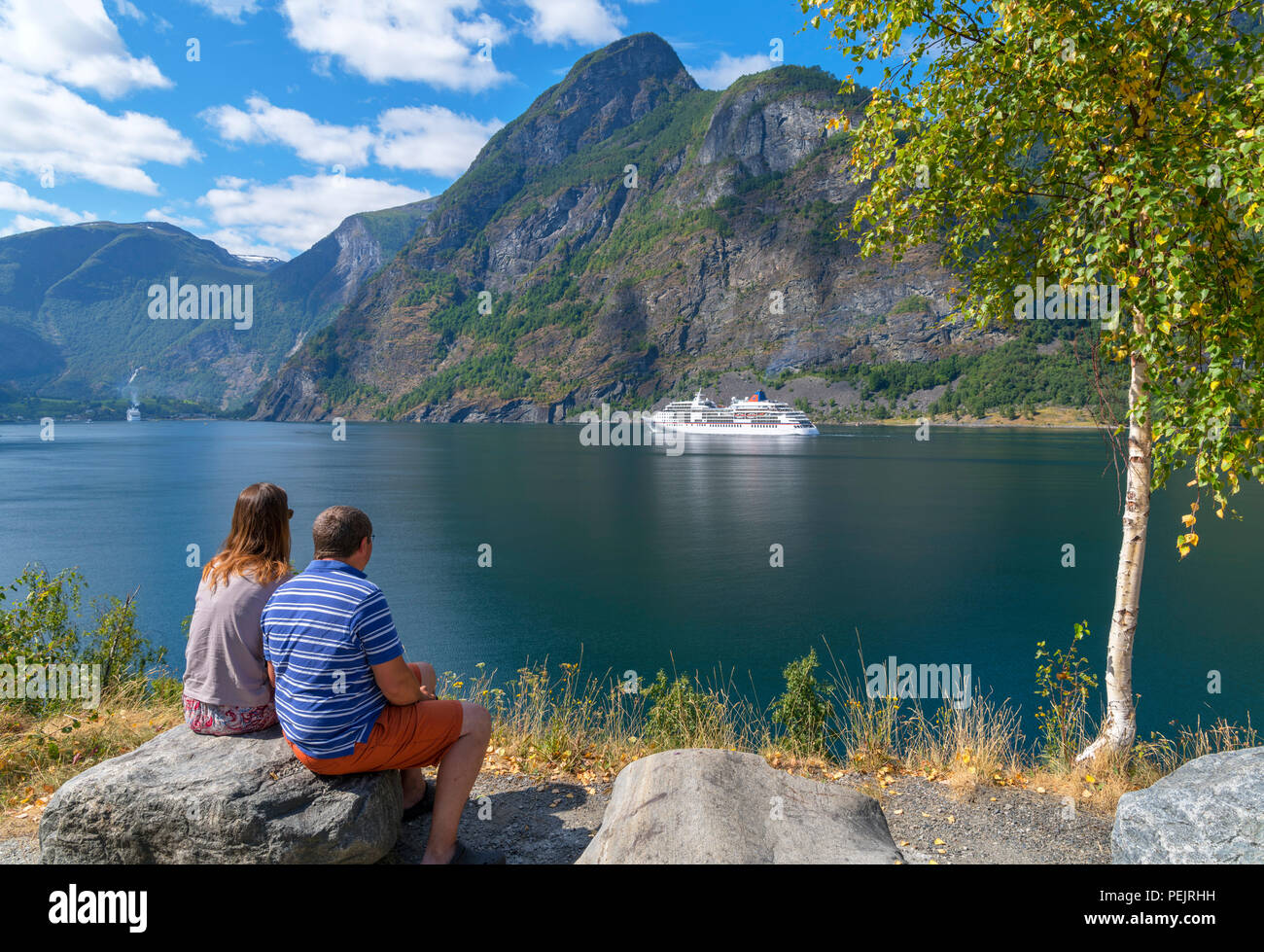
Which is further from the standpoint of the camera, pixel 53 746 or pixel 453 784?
pixel 53 746

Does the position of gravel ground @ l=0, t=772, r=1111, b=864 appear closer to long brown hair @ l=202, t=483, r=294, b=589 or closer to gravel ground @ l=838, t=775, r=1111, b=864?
gravel ground @ l=838, t=775, r=1111, b=864

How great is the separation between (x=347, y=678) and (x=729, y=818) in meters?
2.12

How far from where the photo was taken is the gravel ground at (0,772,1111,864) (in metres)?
4.48

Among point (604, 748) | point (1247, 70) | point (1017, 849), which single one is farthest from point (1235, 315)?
point (604, 748)

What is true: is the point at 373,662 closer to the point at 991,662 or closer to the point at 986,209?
the point at 986,209

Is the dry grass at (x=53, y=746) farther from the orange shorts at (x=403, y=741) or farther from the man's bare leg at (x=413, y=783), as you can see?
the orange shorts at (x=403, y=741)

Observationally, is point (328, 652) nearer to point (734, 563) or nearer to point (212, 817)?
point (212, 817)

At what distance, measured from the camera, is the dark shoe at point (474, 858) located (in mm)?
3922

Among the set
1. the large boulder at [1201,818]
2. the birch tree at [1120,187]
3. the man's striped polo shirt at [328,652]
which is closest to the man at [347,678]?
the man's striped polo shirt at [328,652]

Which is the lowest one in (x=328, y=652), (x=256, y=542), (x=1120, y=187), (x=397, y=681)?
(x=397, y=681)

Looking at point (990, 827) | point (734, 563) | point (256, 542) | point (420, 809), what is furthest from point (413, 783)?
point (734, 563)

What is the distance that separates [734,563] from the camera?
2823 centimetres

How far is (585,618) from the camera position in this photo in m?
21.5

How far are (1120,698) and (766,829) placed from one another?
4.37m
